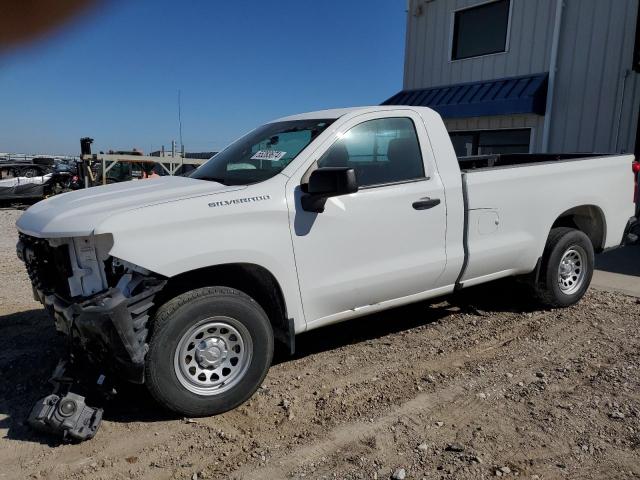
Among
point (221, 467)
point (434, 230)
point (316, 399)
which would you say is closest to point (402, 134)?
point (434, 230)

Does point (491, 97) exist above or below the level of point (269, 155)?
above

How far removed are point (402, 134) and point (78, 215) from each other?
A: 2460mm

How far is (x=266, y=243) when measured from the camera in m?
3.40

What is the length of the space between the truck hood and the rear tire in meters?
3.24

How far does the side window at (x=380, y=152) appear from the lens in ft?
12.8

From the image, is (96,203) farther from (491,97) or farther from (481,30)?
(481,30)

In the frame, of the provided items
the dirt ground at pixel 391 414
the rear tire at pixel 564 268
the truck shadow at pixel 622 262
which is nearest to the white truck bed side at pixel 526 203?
the rear tire at pixel 564 268

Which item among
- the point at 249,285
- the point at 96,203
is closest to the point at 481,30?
the point at 249,285

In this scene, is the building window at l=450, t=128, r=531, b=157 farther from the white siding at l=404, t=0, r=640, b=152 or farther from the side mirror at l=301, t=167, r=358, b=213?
the side mirror at l=301, t=167, r=358, b=213

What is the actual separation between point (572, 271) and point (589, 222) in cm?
64

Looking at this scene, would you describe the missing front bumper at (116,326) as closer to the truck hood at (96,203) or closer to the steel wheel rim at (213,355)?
the steel wheel rim at (213,355)

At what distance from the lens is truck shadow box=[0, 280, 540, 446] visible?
135 inches

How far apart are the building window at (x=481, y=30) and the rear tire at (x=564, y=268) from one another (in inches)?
286

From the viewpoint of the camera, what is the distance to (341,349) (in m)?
4.48
